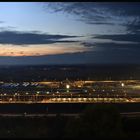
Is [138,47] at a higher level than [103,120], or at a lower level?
higher

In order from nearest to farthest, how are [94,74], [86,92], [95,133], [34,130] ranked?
1. [95,133]
2. [34,130]
3. [94,74]
4. [86,92]

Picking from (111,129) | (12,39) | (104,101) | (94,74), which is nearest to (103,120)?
(111,129)

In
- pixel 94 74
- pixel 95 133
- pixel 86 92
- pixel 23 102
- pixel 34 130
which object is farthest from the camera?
pixel 23 102

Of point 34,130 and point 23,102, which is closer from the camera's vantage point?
point 34,130

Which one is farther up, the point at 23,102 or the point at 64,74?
the point at 64,74

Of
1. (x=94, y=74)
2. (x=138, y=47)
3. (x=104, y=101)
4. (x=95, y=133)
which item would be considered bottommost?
(x=95, y=133)

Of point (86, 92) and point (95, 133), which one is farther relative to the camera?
point (86, 92)

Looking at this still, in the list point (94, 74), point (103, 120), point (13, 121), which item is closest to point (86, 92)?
point (94, 74)

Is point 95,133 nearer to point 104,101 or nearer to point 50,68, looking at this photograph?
point 104,101

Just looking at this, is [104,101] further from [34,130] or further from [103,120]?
[34,130]
